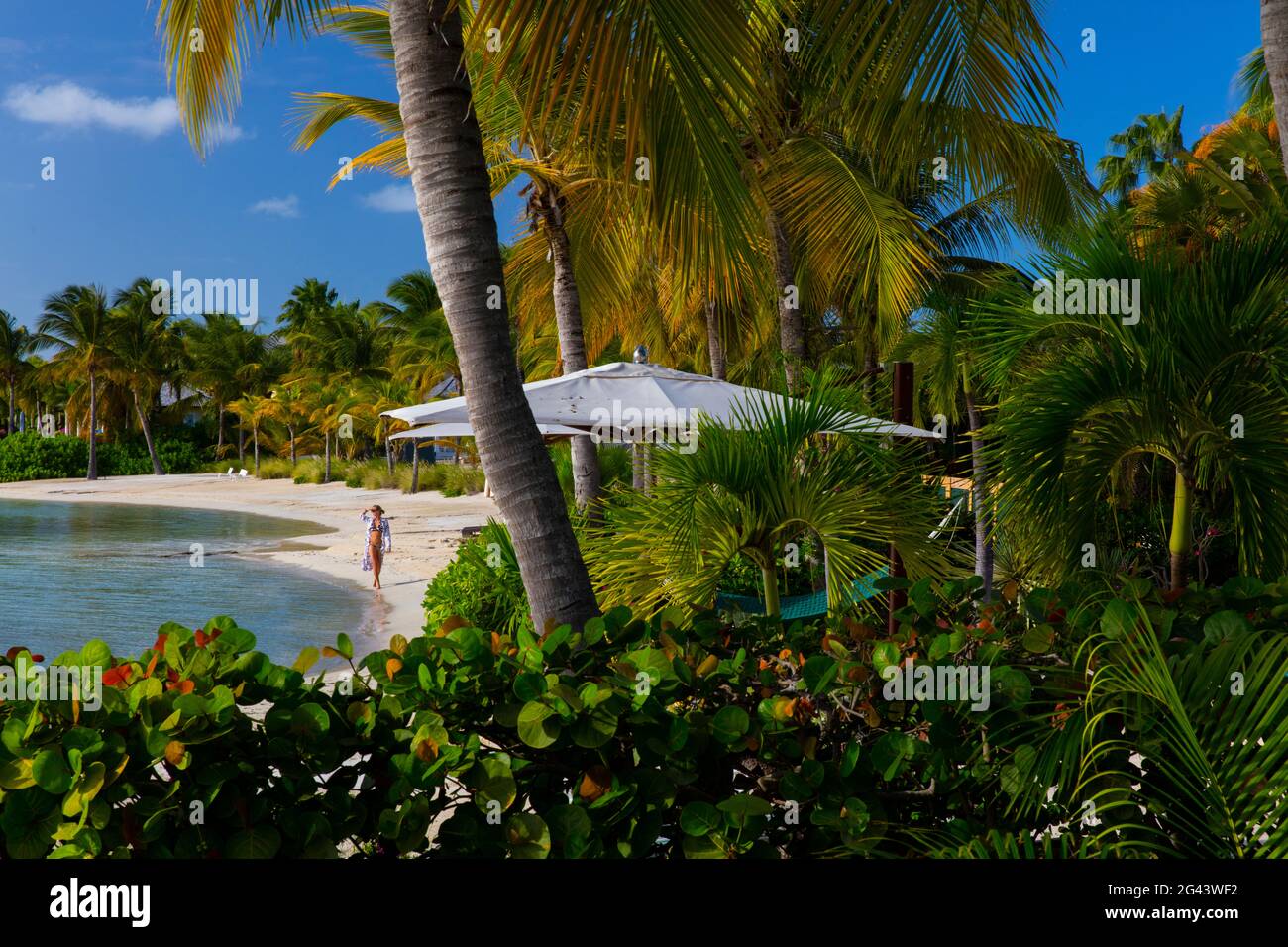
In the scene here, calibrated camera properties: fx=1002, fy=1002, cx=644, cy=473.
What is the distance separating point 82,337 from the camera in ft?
179

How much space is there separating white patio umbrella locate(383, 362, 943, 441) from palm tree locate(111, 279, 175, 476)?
53.1 m

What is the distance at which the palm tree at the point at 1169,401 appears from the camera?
3.77 meters

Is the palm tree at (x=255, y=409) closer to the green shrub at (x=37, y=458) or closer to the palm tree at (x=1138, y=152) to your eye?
the green shrub at (x=37, y=458)

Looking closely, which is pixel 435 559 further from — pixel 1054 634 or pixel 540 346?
pixel 1054 634

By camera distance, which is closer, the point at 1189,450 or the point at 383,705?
the point at 383,705

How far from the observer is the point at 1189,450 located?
3.97m

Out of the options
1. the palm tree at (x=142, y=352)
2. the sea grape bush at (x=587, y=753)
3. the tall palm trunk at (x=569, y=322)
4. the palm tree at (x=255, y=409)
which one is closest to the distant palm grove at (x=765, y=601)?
the sea grape bush at (x=587, y=753)

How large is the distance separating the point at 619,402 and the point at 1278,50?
4.76 metres

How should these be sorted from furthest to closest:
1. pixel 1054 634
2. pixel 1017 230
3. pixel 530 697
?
pixel 1017 230 → pixel 1054 634 → pixel 530 697

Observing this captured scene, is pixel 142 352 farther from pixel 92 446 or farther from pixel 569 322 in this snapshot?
pixel 569 322

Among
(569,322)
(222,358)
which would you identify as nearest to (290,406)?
(222,358)

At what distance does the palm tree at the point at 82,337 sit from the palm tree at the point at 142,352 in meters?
0.56
